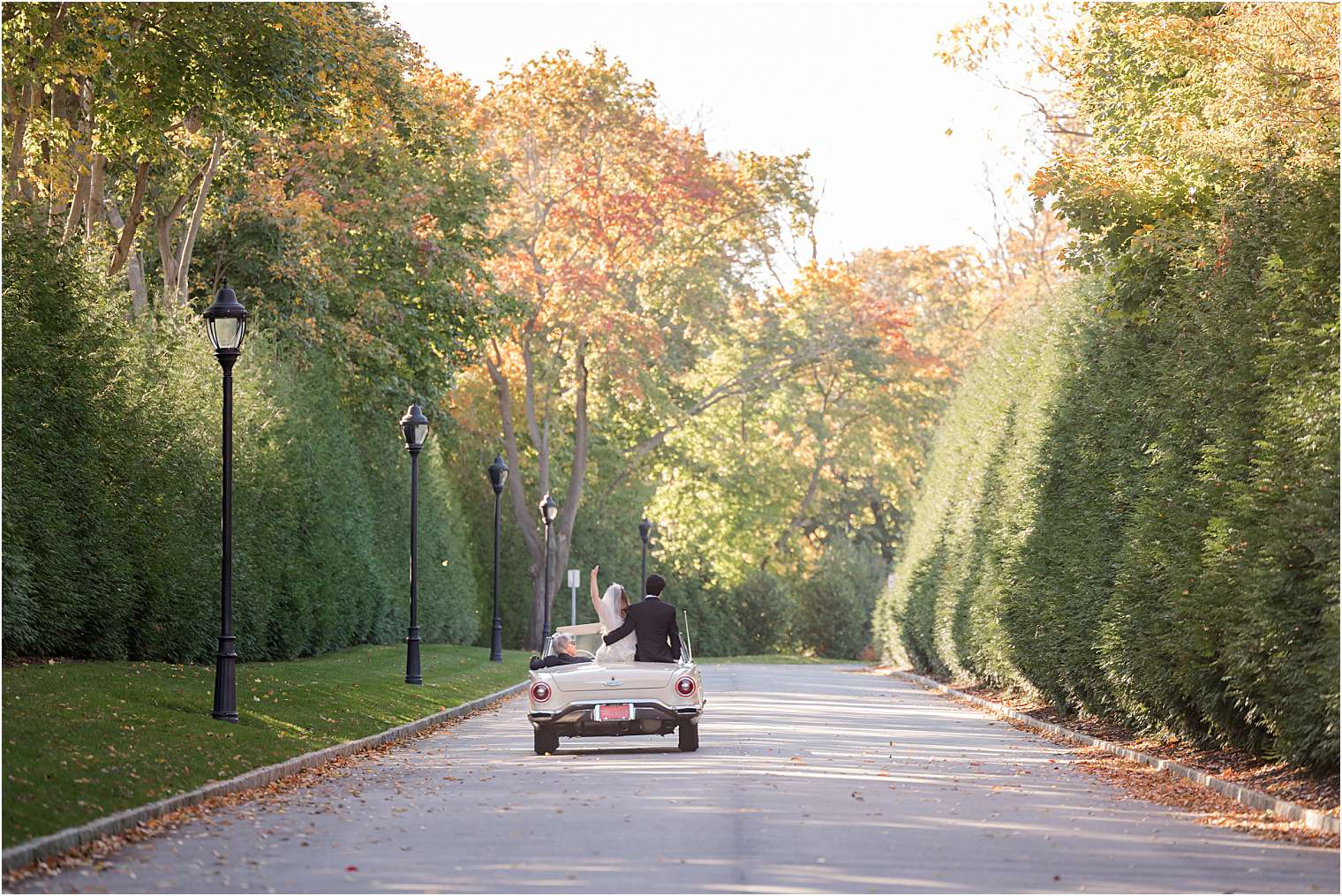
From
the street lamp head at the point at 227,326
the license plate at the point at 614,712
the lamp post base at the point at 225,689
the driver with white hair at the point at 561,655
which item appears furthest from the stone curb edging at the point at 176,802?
the street lamp head at the point at 227,326

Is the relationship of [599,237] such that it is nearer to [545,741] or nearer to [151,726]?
[545,741]

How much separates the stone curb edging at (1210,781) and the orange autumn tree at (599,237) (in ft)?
79.0

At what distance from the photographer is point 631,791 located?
14.0 m

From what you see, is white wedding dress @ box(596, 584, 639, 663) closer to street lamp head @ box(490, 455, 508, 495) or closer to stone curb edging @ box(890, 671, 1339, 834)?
stone curb edging @ box(890, 671, 1339, 834)

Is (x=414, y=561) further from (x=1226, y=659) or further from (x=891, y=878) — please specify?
(x=891, y=878)

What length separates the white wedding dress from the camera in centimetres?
1922

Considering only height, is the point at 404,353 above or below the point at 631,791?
above

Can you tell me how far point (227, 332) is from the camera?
1828 centimetres

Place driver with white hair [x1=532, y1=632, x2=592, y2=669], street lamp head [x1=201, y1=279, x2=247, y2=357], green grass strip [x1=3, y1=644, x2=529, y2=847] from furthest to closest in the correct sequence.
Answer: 1. driver with white hair [x1=532, y1=632, x2=592, y2=669]
2. street lamp head [x1=201, y1=279, x2=247, y2=357]
3. green grass strip [x1=3, y1=644, x2=529, y2=847]

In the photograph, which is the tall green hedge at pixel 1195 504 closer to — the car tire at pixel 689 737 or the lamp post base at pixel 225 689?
the car tire at pixel 689 737

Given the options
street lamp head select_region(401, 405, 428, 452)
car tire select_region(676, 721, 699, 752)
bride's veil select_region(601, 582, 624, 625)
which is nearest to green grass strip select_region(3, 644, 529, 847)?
bride's veil select_region(601, 582, 624, 625)

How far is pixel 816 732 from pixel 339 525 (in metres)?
18.4

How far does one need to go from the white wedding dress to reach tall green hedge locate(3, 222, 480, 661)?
6.66m

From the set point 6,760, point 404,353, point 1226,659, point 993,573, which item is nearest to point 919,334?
point 404,353
